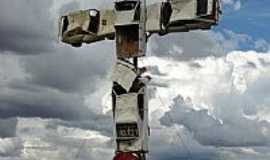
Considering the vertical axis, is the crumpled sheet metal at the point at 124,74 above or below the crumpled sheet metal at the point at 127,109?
above

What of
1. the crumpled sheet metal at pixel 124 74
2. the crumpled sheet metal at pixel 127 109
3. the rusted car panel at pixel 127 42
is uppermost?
the rusted car panel at pixel 127 42

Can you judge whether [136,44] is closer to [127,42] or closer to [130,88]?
[127,42]

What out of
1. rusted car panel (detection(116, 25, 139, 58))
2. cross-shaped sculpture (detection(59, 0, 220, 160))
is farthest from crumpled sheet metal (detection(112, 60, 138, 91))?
rusted car panel (detection(116, 25, 139, 58))

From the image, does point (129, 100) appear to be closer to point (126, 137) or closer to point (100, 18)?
point (126, 137)

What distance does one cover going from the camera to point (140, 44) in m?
18.7

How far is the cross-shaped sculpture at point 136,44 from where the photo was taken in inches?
729

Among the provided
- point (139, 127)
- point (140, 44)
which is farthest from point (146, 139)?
point (140, 44)

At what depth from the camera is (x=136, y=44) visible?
18859 mm

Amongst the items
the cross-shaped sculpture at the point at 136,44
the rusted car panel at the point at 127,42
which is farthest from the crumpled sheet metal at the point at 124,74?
the rusted car panel at the point at 127,42

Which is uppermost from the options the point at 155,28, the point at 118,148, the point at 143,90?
the point at 155,28

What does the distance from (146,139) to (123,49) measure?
207 centimetres

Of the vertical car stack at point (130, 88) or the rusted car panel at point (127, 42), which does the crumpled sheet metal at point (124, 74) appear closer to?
the vertical car stack at point (130, 88)

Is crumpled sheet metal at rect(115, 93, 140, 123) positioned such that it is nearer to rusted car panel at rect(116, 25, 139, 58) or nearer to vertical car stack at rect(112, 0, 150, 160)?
vertical car stack at rect(112, 0, 150, 160)

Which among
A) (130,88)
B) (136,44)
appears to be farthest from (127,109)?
(136,44)
